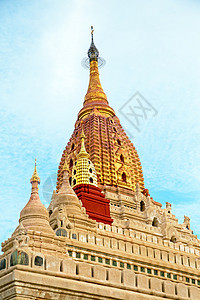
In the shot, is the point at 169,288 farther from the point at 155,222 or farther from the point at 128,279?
the point at 155,222

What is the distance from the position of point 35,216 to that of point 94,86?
38.2m

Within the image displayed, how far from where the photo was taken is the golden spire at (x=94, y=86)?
68062mm

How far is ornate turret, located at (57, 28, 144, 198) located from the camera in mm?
58750

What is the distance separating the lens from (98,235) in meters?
37.9

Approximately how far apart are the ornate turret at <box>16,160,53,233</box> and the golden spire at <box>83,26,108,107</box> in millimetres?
31679

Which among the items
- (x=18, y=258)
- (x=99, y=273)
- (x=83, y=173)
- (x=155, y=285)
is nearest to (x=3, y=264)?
(x=18, y=258)

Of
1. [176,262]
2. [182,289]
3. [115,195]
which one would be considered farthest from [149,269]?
[115,195]

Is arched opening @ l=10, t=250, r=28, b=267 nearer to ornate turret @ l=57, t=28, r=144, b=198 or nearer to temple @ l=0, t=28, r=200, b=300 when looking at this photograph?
temple @ l=0, t=28, r=200, b=300

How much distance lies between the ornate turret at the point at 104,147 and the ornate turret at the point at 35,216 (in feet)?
61.2

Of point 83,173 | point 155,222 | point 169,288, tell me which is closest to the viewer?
point 169,288

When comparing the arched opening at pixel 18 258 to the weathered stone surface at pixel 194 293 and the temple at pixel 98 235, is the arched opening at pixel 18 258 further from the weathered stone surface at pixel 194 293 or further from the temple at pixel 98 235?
the weathered stone surface at pixel 194 293

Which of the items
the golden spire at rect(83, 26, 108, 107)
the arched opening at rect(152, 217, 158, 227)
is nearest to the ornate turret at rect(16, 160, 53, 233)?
the arched opening at rect(152, 217, 158, 227)

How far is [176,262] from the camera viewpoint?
37.9 m

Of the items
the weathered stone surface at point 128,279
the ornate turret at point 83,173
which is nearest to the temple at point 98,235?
the weathered stone surface at point 128,279
